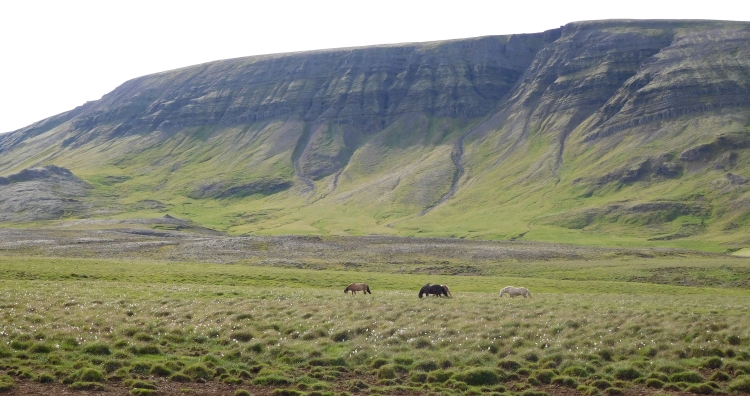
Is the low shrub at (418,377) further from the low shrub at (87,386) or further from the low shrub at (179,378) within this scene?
the low shrub at (87,386)

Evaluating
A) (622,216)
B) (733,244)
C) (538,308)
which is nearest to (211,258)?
(538,308)

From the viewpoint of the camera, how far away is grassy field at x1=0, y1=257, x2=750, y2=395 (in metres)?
22.5

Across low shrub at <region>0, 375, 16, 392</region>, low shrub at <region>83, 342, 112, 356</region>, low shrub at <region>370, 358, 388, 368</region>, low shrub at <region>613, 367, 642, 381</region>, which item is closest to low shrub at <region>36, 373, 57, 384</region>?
low shrub at <region>0, 375, 16, 392</region>

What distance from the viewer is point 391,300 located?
125 feet

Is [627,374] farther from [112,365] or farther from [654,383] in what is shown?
[112,365]

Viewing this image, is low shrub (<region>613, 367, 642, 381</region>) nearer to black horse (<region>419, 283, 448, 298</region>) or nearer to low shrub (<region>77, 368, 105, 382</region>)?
black horse (<region>419, 283, 448, 298</region>)

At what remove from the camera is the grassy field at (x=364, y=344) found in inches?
885

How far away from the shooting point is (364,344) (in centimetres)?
2686

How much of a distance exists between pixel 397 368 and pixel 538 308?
13326mm

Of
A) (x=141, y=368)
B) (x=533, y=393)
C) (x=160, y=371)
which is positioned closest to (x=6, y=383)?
(x=141, y=368)

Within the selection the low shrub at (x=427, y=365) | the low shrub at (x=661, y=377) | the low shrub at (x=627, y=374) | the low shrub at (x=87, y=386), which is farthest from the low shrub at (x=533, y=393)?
the low shrub at (x=87, y=386)

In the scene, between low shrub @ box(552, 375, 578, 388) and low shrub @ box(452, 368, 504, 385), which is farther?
low shrub @ box(452, 368, 504, 385)

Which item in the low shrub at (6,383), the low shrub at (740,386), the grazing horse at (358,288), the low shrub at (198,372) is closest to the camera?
the low shrub at (6,383)

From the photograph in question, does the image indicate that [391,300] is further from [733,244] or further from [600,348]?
[733,244]
